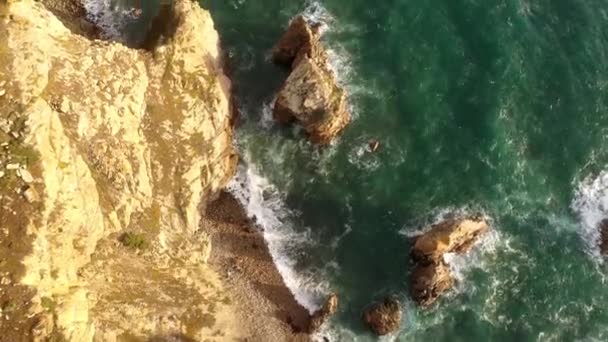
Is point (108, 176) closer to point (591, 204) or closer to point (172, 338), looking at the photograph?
point (172, 338)

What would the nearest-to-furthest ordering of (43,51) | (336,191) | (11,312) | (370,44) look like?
(11,312), (43,51), (336,191), (370,44)

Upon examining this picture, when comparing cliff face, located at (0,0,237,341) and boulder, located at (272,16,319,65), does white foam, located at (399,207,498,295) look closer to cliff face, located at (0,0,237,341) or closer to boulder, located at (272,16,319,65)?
cliff face, located at (0,0,237,341)

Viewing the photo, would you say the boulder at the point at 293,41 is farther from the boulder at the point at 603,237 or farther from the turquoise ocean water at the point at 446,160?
the boulder at the point at 603,237

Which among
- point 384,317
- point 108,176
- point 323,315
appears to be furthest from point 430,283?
point 108,176

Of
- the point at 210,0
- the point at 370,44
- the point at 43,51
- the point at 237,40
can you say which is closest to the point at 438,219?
the point at 370,44

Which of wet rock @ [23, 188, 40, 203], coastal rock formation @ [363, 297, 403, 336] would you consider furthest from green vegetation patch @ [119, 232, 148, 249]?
coastal rock formation @ [363, 297, 403, 336]

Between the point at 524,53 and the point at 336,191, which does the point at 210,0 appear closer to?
the point at 336,191
